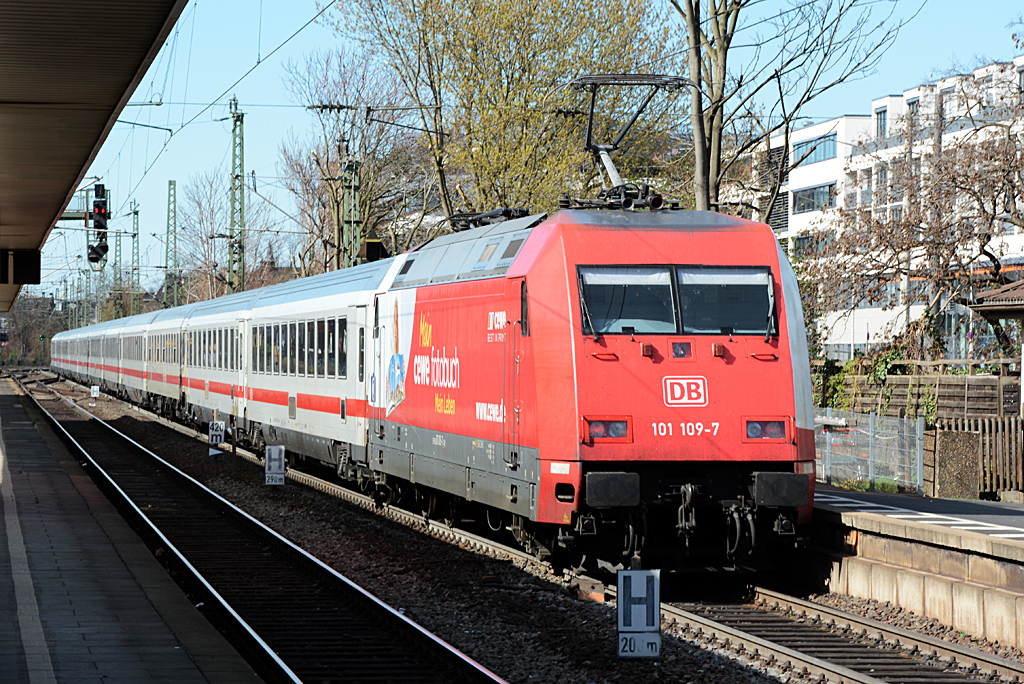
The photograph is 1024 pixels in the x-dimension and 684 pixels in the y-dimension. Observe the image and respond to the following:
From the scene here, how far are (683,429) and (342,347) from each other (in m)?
8.95

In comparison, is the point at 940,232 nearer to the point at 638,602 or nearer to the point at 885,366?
the point at 885,366

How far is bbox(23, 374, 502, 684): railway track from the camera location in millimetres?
9133

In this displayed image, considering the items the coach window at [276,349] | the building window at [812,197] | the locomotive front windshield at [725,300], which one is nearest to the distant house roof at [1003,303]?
the locomotive front windshield at [725,300]

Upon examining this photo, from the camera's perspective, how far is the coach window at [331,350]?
1924cm

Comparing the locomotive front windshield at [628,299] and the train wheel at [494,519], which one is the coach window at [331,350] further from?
the locomotive front windshield at [628,299]

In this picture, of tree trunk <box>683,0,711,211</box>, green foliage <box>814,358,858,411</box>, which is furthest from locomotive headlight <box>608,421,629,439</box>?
green foliage <box>814,358,858,411</box>

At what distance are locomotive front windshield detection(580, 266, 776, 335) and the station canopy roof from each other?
14.4 feet

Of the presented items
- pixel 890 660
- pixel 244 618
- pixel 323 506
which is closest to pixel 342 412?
pixel 323 506

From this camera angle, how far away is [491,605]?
36.8 ft

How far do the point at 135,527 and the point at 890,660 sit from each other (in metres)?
11.6

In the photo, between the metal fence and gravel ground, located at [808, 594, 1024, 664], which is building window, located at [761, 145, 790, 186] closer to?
the metal fence

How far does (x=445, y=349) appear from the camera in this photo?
1382cm

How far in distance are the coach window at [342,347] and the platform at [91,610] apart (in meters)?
3.90

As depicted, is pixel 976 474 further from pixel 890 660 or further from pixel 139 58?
pixel 139 58
